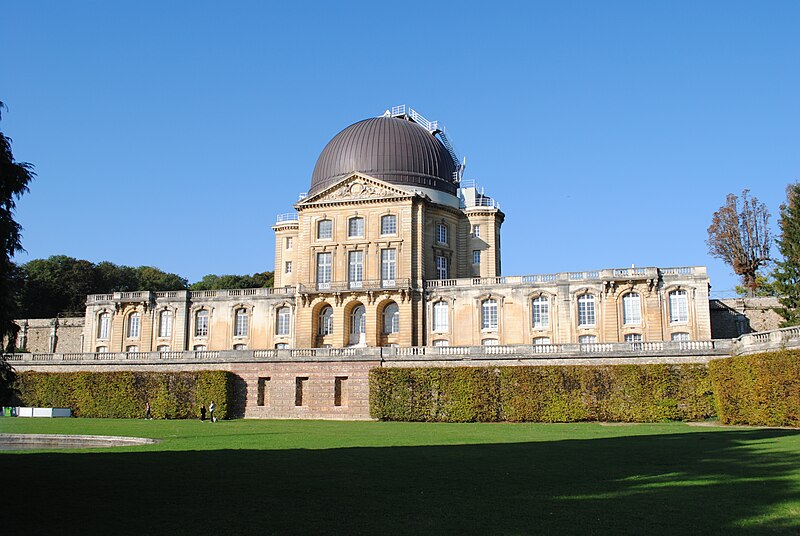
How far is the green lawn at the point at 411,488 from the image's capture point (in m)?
13.3

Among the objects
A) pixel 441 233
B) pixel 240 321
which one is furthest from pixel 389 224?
pixel 240 321

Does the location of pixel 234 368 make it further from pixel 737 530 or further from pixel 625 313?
pixel 737 530

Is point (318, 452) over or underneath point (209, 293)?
underneath

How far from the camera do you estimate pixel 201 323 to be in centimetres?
6956

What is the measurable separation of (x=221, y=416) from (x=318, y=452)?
28.6 metres

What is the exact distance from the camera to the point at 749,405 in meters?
39.4

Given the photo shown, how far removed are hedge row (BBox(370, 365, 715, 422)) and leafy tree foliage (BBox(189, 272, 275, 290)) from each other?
47931 millimetres

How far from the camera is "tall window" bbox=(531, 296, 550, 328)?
202 ft

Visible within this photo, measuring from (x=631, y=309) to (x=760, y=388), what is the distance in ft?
71.5

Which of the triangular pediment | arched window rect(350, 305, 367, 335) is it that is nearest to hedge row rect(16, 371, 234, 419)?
arched window rect(350, 305, 367, 335)

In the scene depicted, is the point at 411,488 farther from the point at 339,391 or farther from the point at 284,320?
the point at 284,320

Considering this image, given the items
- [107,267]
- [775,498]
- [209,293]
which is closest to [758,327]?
[209,293]

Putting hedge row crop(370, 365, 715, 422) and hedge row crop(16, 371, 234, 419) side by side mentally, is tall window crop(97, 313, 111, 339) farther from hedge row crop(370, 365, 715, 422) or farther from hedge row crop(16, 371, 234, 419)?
hedge row crop(370, 365, 715, 422)

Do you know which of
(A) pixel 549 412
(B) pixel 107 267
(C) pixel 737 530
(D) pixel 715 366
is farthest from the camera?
(B) pixel 107 267
